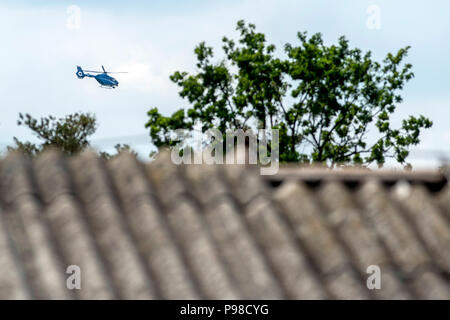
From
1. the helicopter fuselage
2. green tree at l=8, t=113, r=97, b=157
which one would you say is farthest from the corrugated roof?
the helicopter fuselage

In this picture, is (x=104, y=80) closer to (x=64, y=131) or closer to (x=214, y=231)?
(x=64, y=131)

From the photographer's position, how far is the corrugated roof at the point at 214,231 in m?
3.72

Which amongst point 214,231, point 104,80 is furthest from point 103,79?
point 214,231

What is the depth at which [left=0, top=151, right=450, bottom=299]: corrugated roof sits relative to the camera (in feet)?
12.2

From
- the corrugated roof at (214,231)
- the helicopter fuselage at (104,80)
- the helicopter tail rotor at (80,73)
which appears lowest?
the corrugated roof at (214,231)

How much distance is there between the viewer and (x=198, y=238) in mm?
3977

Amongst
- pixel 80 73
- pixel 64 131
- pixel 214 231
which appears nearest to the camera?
pixel 214 231

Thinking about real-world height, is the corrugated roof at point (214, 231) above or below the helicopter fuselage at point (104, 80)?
below

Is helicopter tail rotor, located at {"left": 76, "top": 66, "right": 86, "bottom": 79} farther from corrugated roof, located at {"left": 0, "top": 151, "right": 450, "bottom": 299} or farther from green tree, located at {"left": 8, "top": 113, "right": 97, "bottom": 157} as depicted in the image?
corrugated roof, located at {"left": 0, "top": 151, "right": 450, "bottom": 299}

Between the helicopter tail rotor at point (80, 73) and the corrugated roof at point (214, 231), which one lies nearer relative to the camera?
the corrugated roof at point (214, 231)

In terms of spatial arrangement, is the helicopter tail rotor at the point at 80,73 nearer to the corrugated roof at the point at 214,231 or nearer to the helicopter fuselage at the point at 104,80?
the helicopter fuselage at the point at 104,80

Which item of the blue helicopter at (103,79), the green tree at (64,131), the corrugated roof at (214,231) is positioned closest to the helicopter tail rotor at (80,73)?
the blue helicopter at (103,79)

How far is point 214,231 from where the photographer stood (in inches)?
158
